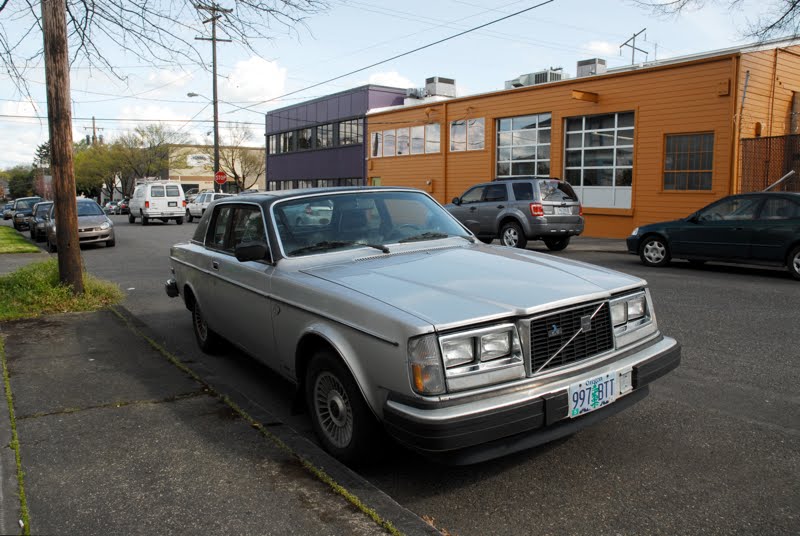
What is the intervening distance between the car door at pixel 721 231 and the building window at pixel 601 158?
28.9 ft

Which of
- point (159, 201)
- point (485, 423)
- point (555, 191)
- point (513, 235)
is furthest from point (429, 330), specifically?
point (159, 201)

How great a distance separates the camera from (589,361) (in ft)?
11.4

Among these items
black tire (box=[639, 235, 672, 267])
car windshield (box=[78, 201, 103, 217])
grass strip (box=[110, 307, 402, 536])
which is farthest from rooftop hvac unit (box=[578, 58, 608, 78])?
grass strip (box=[110, 307, 402, 536])

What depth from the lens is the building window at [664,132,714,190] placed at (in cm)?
1858

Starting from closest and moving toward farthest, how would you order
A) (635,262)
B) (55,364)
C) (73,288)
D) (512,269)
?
1. (512,269)
2. (55,364)
3. (73,288)
4. (635,262)

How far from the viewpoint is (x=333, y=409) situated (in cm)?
373

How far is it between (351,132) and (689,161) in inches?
846

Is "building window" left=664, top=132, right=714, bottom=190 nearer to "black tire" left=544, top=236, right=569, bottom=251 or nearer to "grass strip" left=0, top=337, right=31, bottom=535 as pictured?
"black tire" left=544, top=236, right=569, bottom=251

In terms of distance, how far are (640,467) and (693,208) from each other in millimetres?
17018

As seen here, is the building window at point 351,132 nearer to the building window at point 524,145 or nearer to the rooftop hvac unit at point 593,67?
the building window at point 524,145

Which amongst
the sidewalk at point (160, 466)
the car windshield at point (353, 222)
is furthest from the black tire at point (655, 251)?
the sidewalk at point (160, 466)

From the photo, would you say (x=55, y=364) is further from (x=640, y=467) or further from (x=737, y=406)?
(x=737, y=406)

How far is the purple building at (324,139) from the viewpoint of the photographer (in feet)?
118

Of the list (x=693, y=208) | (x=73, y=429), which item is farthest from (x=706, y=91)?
A: (x=73, y=429)
